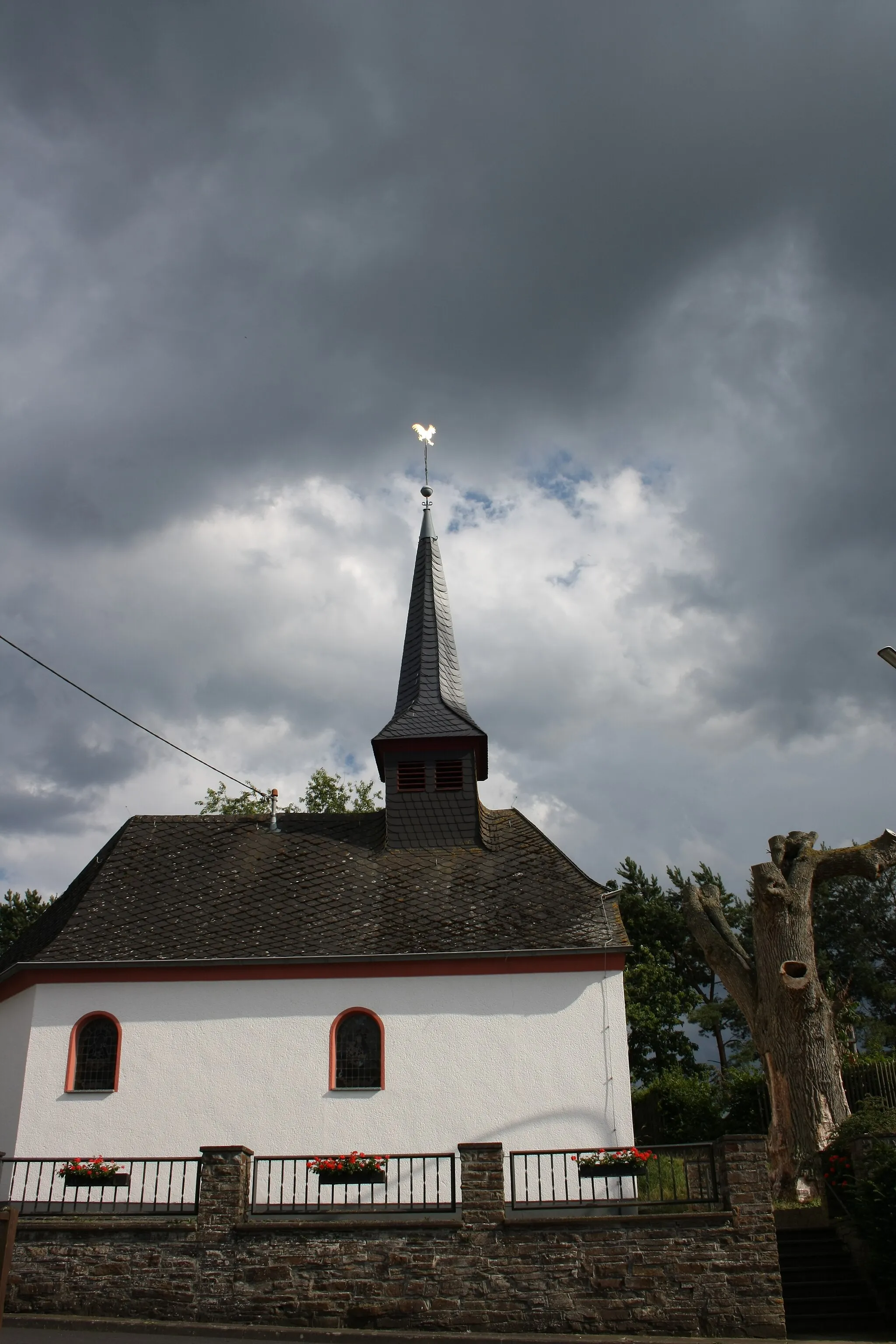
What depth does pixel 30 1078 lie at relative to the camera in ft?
56.2

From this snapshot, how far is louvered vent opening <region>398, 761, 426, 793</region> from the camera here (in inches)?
851

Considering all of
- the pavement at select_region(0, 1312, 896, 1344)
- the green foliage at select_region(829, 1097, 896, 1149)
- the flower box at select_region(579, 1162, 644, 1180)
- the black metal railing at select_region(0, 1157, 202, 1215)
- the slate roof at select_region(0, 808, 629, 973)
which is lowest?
the pavement at select_region(0, 1312, 896, 1344)

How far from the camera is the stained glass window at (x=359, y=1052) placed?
17109 millimetres

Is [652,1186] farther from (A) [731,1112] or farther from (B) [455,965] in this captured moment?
(A) [731,1112]

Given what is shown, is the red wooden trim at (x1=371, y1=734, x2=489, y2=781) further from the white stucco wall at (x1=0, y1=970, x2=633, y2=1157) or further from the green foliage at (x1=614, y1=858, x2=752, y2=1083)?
the green foliage at (x1=614, y1=858, x2=752, y2=1083)

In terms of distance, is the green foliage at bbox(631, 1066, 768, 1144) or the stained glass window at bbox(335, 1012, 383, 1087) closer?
the stained glass window at bbox(335, 1012, 383, 1087)

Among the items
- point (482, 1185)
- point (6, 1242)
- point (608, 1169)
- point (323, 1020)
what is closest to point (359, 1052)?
point (323, 1020)

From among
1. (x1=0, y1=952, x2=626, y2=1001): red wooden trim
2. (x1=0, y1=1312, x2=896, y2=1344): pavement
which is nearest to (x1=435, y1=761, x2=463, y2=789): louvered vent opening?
(x1=0, y1=952, x2=626, y2=1001): red wooden trim

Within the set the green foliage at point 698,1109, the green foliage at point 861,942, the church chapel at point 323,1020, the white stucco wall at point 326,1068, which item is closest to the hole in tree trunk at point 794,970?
the church chapel at point 323,1020

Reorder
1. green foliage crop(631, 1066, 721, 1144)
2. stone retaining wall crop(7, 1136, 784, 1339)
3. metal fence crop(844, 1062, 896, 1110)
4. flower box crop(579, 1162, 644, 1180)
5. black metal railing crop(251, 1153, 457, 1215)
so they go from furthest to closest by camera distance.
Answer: green foliage crop(631, 1066, 721, 1144)
metal fence crop(844, 1062, 896, 1110)
black metal railing crop(251, 1153, 457, 1215)
flower box crop(579, 1162, 644, 1180)
stone retaining wall crop(7, 1136, 784, 1339)

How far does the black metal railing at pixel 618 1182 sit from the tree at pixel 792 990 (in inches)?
79.4

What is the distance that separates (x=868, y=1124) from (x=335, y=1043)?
27.8 feet

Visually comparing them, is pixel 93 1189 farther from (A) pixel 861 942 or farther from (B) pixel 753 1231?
(A) pixel 861 942

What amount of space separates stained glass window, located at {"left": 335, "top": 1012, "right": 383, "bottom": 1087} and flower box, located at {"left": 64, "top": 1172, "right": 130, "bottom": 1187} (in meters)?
3.72
